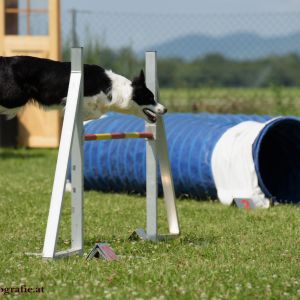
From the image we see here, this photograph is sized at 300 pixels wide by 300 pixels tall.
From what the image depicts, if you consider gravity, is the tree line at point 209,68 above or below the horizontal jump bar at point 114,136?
below

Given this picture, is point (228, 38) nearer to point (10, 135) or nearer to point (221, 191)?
point (10, 135)

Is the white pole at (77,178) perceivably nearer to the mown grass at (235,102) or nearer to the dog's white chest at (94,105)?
the dog's white chest at (94,105)

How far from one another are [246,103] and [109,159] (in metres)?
6.21

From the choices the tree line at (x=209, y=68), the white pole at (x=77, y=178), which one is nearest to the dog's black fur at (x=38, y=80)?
the white pole at (x=77, y=178)

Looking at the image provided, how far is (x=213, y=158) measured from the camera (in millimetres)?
8406

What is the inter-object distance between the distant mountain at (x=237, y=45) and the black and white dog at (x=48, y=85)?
890cm

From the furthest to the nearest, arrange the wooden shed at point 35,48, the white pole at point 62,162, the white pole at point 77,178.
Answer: the wooden shed at point 35,48
the white pole at point 77,178
the white pole at point 62,162

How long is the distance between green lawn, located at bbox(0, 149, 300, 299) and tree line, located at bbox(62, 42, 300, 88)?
5.94 meters

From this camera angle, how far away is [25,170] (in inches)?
451

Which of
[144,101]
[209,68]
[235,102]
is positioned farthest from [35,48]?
[209,68]

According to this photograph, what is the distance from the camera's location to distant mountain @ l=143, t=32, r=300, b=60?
1495 cm

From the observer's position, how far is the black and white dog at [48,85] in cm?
584

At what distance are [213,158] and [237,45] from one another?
24.2ft

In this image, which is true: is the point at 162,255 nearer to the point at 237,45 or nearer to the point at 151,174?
the point at 151,174
